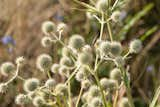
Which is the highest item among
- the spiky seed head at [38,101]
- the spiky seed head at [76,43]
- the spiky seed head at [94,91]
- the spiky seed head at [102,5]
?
the spiky seed head at [102,5]

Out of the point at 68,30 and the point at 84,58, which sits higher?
the point at 68,30

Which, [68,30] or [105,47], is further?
[68,30]

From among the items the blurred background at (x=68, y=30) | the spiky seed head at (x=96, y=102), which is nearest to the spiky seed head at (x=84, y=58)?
the spiky seed head at (x=96, y=102)

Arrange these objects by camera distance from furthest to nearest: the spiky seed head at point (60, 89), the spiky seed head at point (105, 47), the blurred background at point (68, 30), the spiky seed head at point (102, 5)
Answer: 1. the blurred background at point (68, 30)
2. the spiky seed head at point (60, 89)
3. the spiky seed head at point (102, 5)
4. the spiky seed head at point (105, 47)

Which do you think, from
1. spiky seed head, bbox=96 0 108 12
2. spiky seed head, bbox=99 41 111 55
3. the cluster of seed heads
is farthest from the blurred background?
spiky seed head, bbox=99 41 111 55

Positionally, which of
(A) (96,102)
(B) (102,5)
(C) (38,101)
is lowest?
(A) (96,102)

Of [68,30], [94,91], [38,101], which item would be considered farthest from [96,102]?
[68,30]

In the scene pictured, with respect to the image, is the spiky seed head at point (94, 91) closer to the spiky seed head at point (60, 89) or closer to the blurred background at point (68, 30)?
the spiky seed head at point (60, 89)

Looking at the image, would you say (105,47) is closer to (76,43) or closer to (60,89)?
(76,43)

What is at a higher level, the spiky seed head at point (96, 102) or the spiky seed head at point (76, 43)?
the spiky seed head at point (76, 43)
